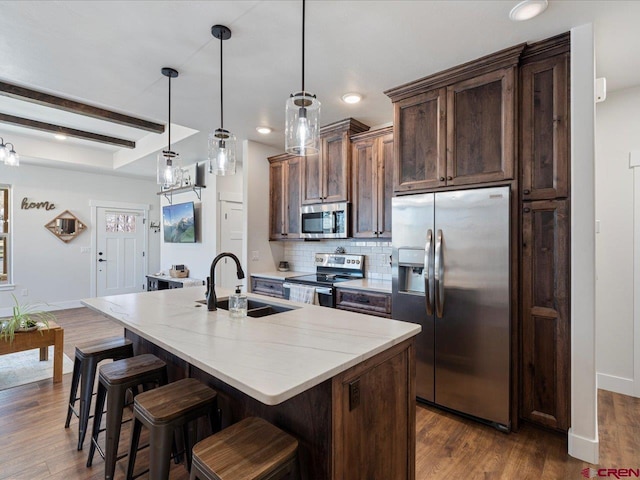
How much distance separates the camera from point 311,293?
2750 mm

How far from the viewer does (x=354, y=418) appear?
131 centimetres

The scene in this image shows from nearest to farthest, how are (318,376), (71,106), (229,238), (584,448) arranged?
(318,376) < (584,448) < (71,106) < (229,238)

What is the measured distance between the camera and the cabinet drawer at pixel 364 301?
300cm

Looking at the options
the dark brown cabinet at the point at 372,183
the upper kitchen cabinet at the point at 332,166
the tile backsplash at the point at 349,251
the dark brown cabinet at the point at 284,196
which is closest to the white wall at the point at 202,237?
the dark brown cabinet at the point at 284,196

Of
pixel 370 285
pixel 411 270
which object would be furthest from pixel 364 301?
pixel 411 270

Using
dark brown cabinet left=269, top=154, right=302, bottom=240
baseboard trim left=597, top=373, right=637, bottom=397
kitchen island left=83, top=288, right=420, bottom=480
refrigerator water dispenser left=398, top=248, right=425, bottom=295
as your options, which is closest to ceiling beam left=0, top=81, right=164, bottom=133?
dark brown cabinet left=269, top=154, right=302, bottom=240

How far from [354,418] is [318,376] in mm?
370

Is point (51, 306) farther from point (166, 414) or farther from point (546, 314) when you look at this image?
point (546, 314)

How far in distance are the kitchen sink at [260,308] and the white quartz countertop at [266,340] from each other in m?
0.08

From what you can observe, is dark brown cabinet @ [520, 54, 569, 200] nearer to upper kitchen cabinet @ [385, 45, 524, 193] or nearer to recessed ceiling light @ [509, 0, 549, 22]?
upper kitchen cabinet @ [385, 45, 524, 193]

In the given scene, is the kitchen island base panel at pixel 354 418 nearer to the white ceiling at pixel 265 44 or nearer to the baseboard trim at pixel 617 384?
the white ceiling at pixel 265 44

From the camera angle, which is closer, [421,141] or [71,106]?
[421,141]

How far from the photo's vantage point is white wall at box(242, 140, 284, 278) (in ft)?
14.3

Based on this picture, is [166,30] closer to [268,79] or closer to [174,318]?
[268,79]
